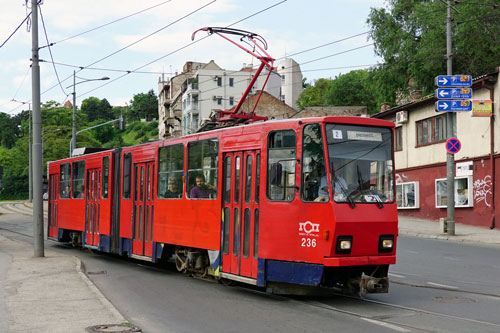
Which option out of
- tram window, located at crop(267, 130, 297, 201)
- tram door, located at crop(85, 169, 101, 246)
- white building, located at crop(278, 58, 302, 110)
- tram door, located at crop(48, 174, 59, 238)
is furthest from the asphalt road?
white building, located at crop(278, 58, 302, 110)

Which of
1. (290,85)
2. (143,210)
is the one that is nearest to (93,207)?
(143,210)

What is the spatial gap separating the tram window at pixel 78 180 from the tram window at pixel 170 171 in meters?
6.30

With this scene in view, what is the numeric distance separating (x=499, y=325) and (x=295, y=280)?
10.3 ft

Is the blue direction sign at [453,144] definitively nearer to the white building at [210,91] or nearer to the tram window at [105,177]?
the tram window at [105,177]

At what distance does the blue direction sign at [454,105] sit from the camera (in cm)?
2480

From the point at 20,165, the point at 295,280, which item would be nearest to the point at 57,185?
the point at 295,280

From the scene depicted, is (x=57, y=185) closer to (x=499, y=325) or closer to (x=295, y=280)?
(x=295, y=280)

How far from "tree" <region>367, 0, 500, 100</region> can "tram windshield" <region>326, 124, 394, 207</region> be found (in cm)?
2830

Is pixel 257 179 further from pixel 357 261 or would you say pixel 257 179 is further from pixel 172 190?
pixel 172 190

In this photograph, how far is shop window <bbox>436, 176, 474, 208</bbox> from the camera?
30078 millimetres

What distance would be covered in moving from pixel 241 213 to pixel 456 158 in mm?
22439

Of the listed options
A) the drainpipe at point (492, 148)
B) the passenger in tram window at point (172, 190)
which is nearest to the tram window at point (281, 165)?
the passenger in tram window at point (172, 190)

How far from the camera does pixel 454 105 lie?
2488 centimetres

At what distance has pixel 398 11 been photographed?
4709 cm
